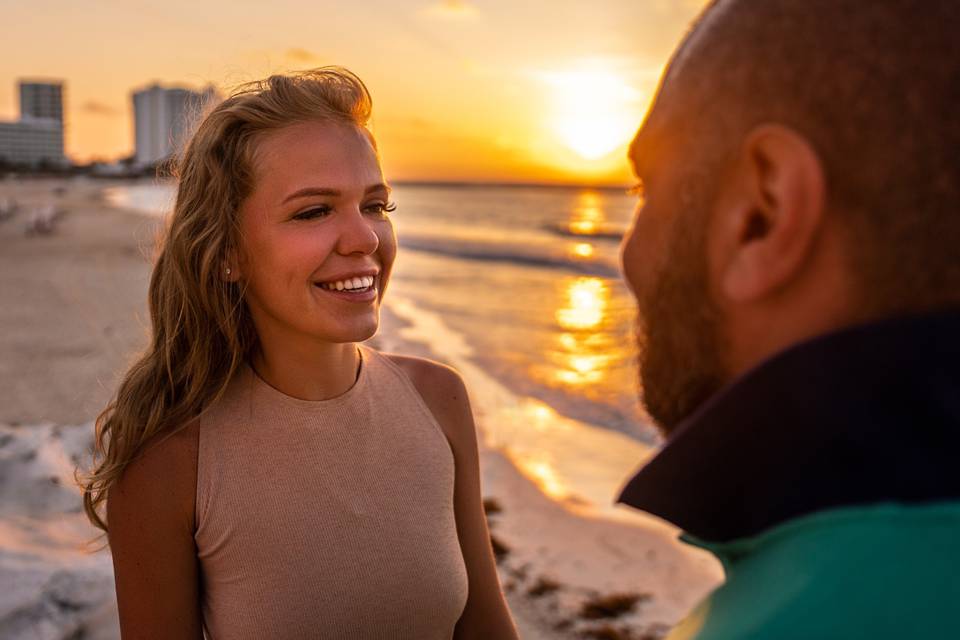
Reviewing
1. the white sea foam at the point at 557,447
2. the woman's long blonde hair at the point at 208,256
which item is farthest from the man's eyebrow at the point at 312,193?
the white sea foam at the point at 557,447

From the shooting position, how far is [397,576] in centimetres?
233

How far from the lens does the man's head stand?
32.3 inches

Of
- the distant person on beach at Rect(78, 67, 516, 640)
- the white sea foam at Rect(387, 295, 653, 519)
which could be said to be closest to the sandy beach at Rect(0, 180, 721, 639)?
the white sea foam at Rect(387, 295, 653, 519)

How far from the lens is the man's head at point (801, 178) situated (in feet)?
2.69

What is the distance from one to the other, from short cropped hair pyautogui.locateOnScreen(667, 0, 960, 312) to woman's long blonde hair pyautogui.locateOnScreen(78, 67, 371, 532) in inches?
73.1

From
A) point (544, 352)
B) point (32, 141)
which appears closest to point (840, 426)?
point (544, 352)

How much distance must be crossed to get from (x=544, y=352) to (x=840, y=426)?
10.0m

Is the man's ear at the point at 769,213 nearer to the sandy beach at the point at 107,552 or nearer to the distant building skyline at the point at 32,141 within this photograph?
the sandy beach at the point at 107,552

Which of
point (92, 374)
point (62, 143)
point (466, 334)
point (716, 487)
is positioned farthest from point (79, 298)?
point (62, 143)

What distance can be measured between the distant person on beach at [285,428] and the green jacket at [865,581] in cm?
173

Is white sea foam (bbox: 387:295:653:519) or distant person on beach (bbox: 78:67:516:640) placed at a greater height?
distant person on beach (bbox: 78:67:516:640)

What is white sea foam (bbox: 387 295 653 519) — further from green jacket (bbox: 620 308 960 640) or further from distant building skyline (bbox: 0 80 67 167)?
distant building skyline (bbox: 0 80 67 167)

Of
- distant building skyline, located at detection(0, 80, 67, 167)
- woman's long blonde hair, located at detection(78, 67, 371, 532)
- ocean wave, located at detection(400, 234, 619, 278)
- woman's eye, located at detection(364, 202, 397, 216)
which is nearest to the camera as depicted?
woman's long blonde hair, located at detection(78, 67, 371, 532)

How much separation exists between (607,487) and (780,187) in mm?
5548
